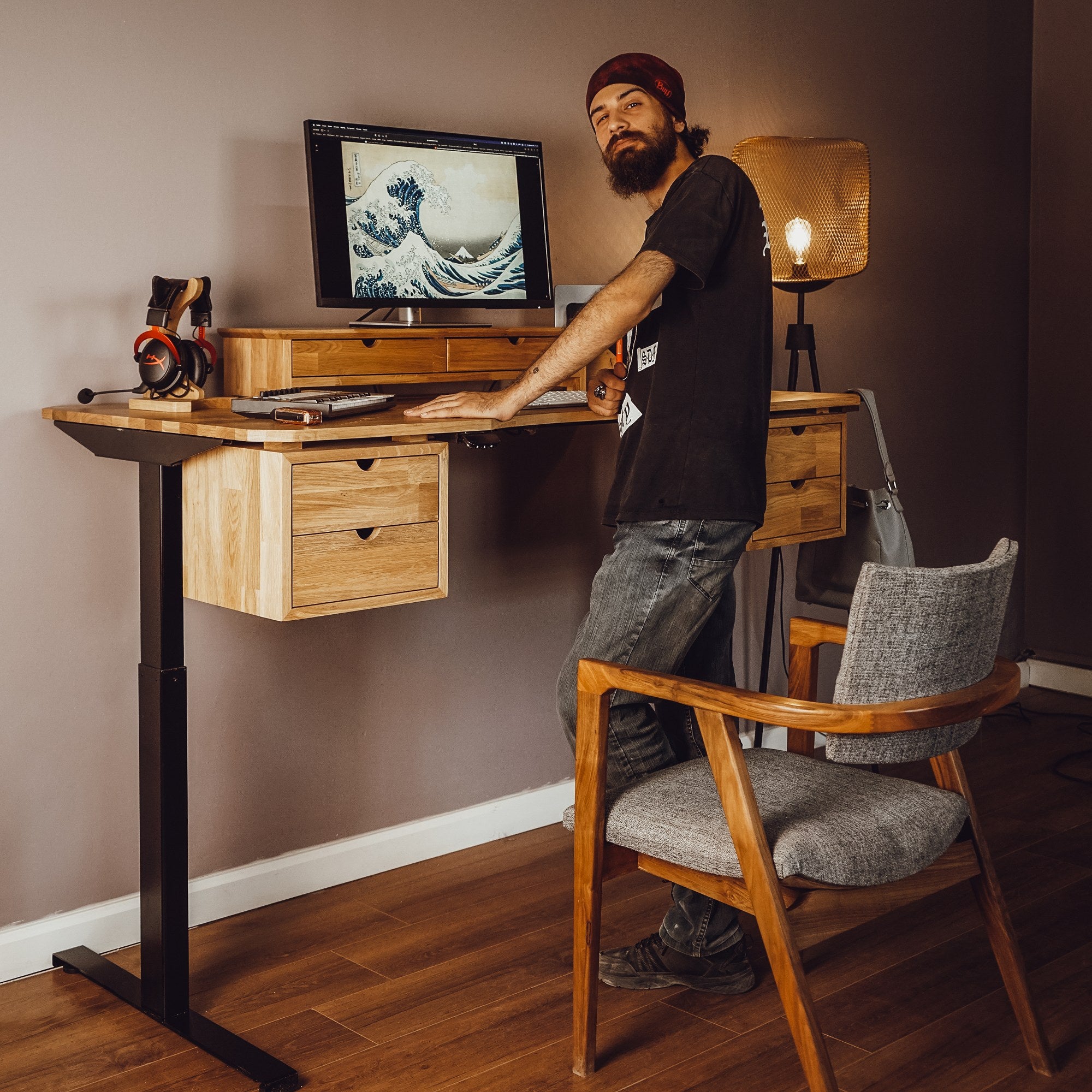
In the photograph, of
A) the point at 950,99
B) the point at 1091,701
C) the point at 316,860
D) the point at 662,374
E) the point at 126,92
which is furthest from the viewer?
the point at 1091,701

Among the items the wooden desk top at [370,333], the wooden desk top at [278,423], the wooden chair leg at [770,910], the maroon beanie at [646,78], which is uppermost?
the maroon beanie at [646,78]

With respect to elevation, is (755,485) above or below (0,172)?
below

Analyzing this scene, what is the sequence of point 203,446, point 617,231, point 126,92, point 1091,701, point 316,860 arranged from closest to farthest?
point 203,446 < point 126,92 < point 316,860 < point 617,231 < point 1091,701

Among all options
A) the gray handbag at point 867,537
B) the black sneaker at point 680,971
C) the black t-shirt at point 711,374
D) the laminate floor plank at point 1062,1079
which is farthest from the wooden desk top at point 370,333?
the laminate floor plank at point 1062,1079

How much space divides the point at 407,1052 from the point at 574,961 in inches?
13.3

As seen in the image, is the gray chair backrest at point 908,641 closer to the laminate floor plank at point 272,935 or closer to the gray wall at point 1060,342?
the laminate floor plank at point 272,935

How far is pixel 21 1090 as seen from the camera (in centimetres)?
202

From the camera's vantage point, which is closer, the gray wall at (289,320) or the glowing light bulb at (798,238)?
the gray wall at (289,320)

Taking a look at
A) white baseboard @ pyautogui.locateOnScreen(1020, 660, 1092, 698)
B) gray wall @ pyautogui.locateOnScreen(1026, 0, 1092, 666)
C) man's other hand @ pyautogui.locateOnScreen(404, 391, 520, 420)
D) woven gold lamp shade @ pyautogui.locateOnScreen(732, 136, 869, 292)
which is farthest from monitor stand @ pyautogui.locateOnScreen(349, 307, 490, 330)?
white baseboard @ pyautogui.locateOnScreen(1020, 660, 1092, 698)

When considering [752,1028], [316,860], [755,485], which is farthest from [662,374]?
[316,860]

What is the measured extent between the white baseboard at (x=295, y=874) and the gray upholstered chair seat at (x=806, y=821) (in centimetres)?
93

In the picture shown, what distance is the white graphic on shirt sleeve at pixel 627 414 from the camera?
2287mm

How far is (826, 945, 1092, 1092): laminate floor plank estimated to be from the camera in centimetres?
205

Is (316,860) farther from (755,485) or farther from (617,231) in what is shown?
(617,231)
